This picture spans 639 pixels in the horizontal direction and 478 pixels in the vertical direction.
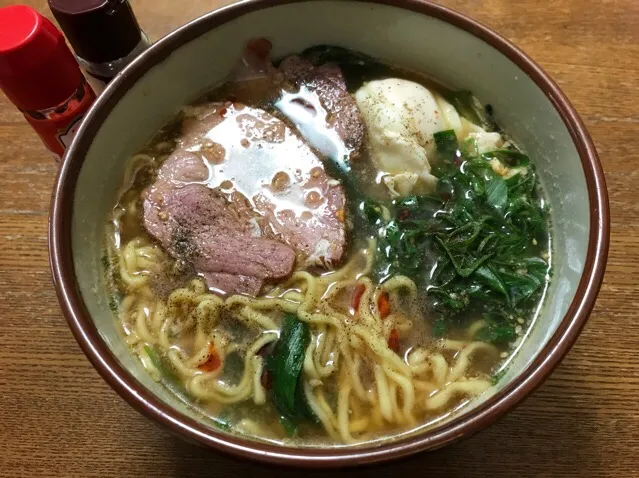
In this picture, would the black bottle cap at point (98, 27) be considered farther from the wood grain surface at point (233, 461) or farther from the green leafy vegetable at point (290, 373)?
the green leafy vegetable at point (290, 373)

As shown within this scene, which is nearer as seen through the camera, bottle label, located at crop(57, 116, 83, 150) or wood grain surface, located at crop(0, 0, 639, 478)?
wood grain surface, located at crop(0, 0, 639, 478)

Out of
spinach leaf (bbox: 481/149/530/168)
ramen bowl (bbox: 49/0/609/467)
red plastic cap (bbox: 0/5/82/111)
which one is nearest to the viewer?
ramen bowl (bbox: 49/0/609/467)

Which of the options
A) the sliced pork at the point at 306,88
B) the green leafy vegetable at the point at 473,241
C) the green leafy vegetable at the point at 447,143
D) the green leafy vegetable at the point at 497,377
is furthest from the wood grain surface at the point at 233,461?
the sliced pork at the point at 306,88

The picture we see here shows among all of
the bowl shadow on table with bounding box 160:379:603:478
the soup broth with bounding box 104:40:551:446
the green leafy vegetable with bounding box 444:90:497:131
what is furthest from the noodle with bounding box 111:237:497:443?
the green leafy vegetable with bounding box 444:90:497:131

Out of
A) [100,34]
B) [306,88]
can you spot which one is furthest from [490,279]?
[100,34]

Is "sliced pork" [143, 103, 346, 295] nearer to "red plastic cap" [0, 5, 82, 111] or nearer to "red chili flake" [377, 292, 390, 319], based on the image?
"red chili flake" [377, 292, 390, 319]

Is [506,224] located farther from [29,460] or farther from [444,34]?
[29,460]
